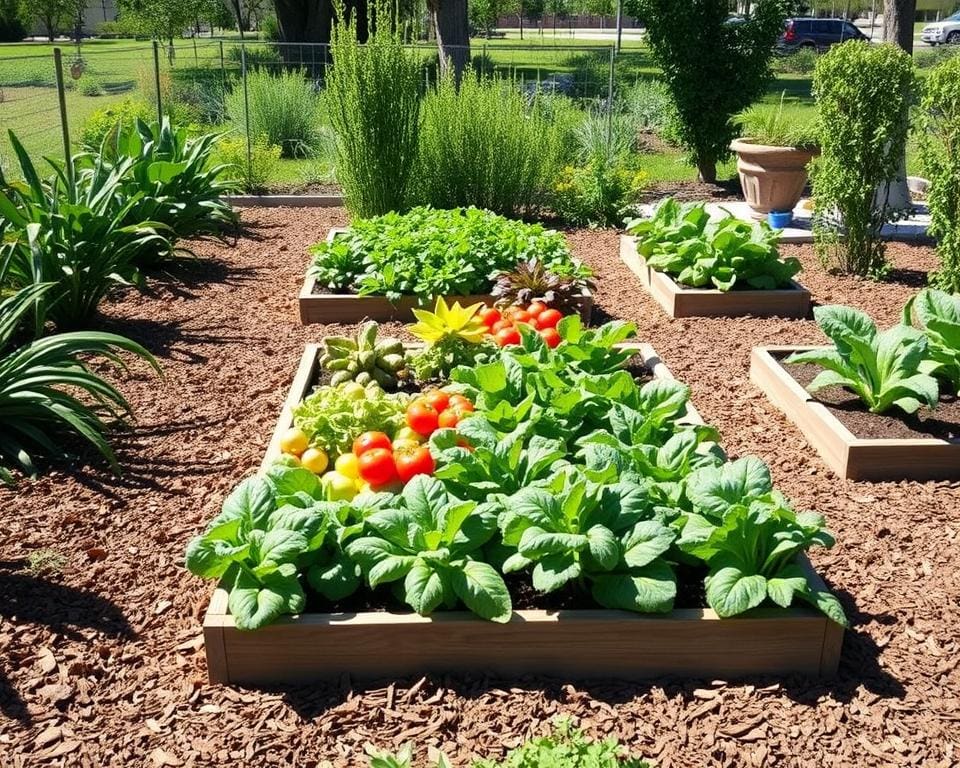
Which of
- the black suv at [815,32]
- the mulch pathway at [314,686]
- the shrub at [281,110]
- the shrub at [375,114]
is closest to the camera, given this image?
the mulch pathway at [314,686]

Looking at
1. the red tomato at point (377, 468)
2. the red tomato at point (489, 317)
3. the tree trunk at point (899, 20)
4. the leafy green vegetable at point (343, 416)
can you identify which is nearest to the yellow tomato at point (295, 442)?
the leafy green vegetable at point (343, 416)

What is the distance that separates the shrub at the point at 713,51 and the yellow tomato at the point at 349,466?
911 cm

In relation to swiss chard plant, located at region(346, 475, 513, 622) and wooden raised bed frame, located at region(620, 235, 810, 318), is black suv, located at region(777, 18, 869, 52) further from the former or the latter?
swiss chard plant, located at region(346, 475, 513, 622)

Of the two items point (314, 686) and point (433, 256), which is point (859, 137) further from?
point (314, 686)

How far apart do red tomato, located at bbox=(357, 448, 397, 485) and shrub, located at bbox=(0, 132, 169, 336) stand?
2.79 metres

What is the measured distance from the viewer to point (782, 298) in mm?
6918

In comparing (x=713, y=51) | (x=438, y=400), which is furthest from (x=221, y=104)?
(x=438, y=400)

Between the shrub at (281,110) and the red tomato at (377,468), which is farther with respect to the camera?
the shrub at (281,110)

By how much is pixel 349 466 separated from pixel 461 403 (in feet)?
2.15

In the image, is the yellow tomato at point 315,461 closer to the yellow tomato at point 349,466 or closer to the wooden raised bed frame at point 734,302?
the yellow tomato at point 349,466

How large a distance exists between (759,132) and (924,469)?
6.19 metres

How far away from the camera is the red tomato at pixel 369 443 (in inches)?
154

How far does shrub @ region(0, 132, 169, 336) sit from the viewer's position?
19.4ft

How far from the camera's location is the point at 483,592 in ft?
9.90
